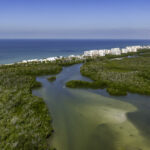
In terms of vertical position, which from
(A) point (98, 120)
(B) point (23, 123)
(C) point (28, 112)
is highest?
(C) point (28, 112)

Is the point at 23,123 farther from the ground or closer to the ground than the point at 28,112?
closer to the ground

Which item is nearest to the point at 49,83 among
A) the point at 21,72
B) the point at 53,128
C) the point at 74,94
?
the point at 74,94

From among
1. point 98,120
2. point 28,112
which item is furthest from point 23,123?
point 98,120

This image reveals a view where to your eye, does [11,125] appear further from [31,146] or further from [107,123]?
[107,123]

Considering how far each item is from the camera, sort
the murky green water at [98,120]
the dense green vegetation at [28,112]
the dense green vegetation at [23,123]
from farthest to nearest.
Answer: the murky green water at [98,120], the dense green vegetation at [28,112], the dense green vegetation at [23,123]

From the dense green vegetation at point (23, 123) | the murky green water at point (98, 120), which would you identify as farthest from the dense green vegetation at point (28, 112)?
the murky green water at point (98, 120)

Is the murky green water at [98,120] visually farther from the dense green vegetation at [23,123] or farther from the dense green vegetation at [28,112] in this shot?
the dense green vegetation at [28,112]

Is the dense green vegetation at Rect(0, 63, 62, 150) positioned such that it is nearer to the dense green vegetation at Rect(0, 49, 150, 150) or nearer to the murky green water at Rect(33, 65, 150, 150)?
the dense green vegetation at Rect(0, 49, 150, 150)

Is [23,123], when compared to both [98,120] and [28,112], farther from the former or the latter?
[98,120]

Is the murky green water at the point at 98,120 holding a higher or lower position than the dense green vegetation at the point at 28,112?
lower
